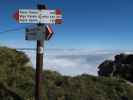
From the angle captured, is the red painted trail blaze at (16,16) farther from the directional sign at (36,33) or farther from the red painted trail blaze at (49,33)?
the red painted trail blaze at (49,33)

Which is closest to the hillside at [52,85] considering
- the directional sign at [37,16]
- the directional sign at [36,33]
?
the directional sign at [36,33]

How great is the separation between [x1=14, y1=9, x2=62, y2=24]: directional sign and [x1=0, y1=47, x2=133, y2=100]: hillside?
6661 millimetres

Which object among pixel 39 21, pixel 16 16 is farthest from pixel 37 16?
pixel 16 16

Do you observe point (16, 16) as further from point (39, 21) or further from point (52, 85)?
point (52, 85)

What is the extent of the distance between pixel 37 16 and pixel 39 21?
0.16m

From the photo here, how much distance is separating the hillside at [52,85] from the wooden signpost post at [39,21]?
626 cm

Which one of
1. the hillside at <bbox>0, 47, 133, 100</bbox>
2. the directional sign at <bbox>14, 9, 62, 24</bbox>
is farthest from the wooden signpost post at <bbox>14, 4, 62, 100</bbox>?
the hillside at <bbox>0, 47, 133, 100</bbox>

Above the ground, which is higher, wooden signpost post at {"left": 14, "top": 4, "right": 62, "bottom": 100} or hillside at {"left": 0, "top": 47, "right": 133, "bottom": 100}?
wooden signpost post at {"left": 14, "top": 4, "right": 62, "bottom": 100}

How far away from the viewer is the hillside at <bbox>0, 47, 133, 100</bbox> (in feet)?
68.2

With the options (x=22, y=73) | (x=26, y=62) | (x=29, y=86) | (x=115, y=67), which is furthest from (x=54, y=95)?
(x=115, y=67)

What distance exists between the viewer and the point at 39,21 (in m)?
13.9

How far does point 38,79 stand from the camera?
45.9 ft

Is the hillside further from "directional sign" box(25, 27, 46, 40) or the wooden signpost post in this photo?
"directional sign" box(25, 27, 46, 40)

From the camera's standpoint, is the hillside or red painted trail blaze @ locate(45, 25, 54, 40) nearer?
red painted trail blaze @ locate(45, 25, 54, 40)
